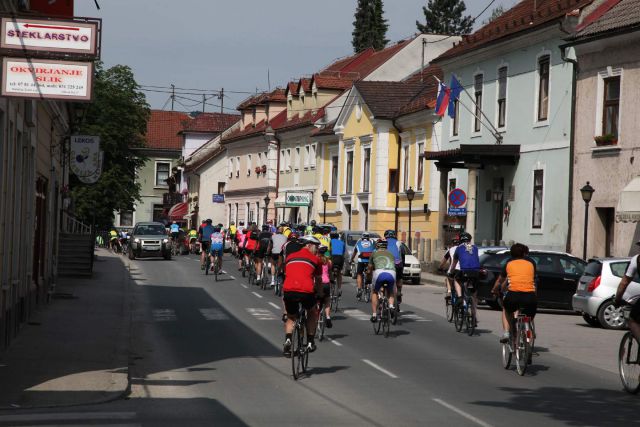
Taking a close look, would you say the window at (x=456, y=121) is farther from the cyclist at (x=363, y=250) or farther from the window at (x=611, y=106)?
the cyclist at (x=363, y=250)

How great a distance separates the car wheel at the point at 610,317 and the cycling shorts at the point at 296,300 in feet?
35.7

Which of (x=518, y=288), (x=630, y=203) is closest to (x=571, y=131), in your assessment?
(x=630, y=203)

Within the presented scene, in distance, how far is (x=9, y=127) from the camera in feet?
57.3

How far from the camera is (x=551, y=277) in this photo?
28.4 meters

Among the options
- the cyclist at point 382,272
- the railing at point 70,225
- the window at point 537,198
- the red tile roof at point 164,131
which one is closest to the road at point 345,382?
the cyclist at point 382,272

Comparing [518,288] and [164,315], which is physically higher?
[518,288]

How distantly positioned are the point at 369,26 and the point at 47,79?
81.3 m

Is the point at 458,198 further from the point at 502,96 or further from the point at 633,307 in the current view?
the point at 633,307

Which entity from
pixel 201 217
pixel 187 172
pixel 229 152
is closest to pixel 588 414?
pixel 229 152

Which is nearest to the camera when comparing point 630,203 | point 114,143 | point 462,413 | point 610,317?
point 462,413

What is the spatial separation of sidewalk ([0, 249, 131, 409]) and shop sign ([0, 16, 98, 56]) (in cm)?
381

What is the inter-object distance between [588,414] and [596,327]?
13.1 metres

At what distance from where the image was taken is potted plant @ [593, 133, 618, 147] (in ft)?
111

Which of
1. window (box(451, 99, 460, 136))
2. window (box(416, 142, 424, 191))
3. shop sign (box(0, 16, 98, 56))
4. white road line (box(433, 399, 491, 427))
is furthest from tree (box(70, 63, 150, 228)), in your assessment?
white road line (box(433, 399, 491, 427))
